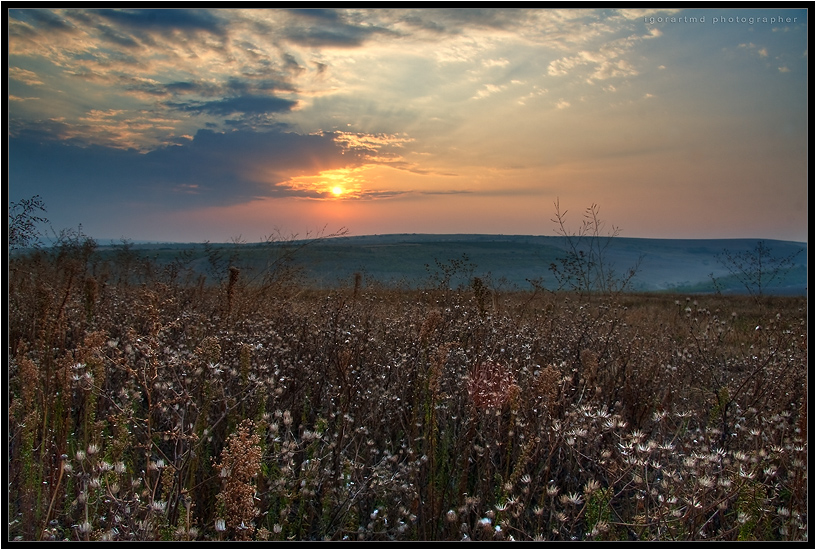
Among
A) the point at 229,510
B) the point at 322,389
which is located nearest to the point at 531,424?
the point at 322,389

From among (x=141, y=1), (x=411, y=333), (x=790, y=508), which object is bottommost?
(x=790, y=508)

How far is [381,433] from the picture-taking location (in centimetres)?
359

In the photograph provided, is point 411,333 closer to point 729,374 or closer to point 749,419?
point 749,419

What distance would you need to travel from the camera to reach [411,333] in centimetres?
492

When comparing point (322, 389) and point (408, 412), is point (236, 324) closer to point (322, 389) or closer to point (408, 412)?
point (322, 389)

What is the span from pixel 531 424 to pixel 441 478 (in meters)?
0.74

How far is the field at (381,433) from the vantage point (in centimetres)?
219

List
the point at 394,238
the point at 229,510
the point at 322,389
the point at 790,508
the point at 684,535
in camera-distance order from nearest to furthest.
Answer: the point at 229,510, the point at 684,535, the point at 790,508, the point at 322,389, the point at 394,238

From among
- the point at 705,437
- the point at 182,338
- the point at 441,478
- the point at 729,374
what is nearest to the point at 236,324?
the point at 182,338

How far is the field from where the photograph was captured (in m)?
2.19

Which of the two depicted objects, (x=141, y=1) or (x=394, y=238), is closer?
(x=141, y=1)

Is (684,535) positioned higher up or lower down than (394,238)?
lower down

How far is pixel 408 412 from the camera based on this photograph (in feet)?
12.3

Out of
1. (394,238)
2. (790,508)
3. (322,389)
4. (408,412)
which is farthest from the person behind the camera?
(394,238)
